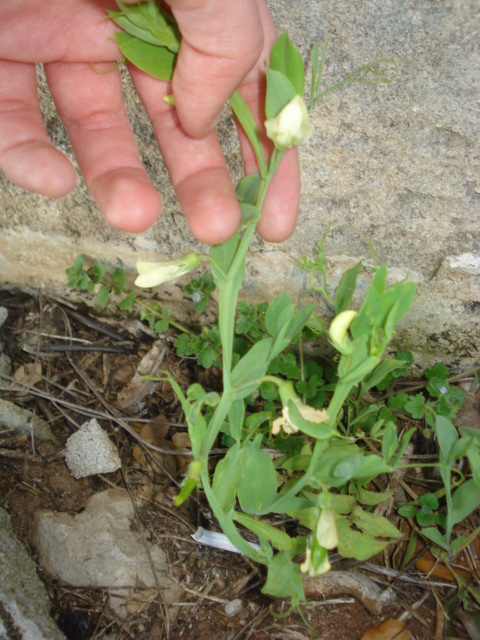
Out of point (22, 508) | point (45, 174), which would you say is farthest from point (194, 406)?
point (22, 508)

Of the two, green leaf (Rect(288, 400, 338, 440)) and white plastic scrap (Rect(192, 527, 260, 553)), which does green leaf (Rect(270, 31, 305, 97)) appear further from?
white plastic scrap (Rect(192, 527, 260, 553))

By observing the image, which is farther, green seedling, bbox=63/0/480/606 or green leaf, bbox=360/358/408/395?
green leaf, bbox=360/358/408/395

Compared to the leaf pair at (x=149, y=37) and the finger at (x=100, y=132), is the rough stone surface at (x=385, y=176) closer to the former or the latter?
the finger at (x=100, y=132)

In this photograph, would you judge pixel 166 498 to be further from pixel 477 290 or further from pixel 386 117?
pixel 386 117

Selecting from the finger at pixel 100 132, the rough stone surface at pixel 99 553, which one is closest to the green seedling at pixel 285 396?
the finger at pixel 100 132

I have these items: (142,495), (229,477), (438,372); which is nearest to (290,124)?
(229,477)

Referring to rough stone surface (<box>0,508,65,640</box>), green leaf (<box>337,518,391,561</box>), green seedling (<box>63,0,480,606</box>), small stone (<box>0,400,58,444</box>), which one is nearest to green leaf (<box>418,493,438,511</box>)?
green seedling (<box>63,0,480,606</box>)
